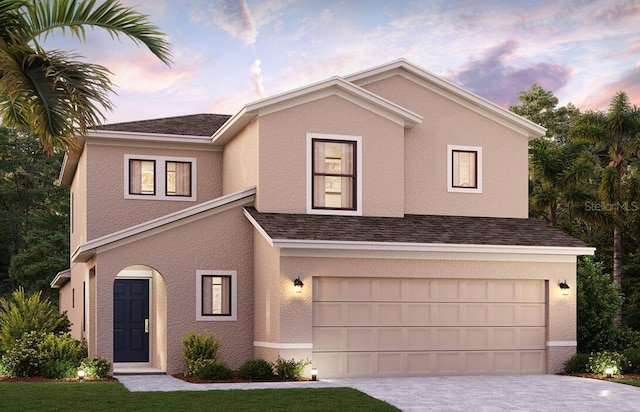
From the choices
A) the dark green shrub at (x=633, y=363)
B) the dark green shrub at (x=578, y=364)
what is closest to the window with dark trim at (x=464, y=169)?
the dark green shrub at (x=578, y=364)

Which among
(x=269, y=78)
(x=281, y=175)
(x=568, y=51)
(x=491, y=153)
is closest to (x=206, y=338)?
(x=281, y=175)

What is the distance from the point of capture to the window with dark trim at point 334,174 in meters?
21.8

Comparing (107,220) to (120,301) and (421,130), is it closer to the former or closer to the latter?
(120,301)

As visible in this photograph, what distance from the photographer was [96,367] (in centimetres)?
1952

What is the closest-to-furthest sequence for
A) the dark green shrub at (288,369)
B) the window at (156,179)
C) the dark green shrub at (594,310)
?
the dark green shrub at (288,369) → the dark green shrub at (594,310) → the window at (156,179)

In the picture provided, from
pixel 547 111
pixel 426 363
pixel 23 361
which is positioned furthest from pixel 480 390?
pixel 547 111

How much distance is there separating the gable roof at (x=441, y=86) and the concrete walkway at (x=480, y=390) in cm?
707

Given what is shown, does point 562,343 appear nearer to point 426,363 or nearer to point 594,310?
point 594,310

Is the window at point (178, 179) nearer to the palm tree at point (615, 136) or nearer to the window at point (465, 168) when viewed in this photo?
the window at point (465, 168)

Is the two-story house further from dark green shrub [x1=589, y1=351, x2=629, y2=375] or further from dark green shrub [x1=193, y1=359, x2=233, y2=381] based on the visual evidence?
dark green shrub [x1=193, y1=359, x2=233, y2=381]

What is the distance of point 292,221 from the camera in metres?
20.8

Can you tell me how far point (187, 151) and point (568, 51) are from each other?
20.2m

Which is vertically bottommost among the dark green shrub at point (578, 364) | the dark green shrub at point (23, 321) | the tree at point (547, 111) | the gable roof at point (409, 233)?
the dark green shrub at point (578, 364)

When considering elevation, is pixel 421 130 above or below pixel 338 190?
above
